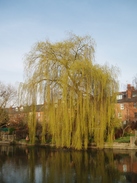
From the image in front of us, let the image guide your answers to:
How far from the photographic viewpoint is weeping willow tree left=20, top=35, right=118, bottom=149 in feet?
73.8

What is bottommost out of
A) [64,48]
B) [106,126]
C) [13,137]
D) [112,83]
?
[13,137]

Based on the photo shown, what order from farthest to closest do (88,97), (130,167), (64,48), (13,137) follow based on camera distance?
(13,137), (64,48), (88,97), (130,167)

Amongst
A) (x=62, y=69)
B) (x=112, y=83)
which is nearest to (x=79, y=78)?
(x=62, y=69)

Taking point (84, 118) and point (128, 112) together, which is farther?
point (128, 112)

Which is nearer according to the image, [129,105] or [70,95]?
[70,95]

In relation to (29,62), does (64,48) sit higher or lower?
higher

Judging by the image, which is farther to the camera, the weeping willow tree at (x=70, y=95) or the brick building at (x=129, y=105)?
the brick building at (x=129, y=105)

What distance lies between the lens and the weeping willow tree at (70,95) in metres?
22.5

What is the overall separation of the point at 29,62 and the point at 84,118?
7953 millimetres

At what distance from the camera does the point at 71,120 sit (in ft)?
74.2

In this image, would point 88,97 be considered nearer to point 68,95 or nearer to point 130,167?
point 68,95

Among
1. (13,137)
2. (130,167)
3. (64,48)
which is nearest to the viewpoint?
(130,167)

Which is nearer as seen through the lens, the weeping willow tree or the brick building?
the weeping willow tree

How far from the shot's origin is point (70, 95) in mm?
22516
